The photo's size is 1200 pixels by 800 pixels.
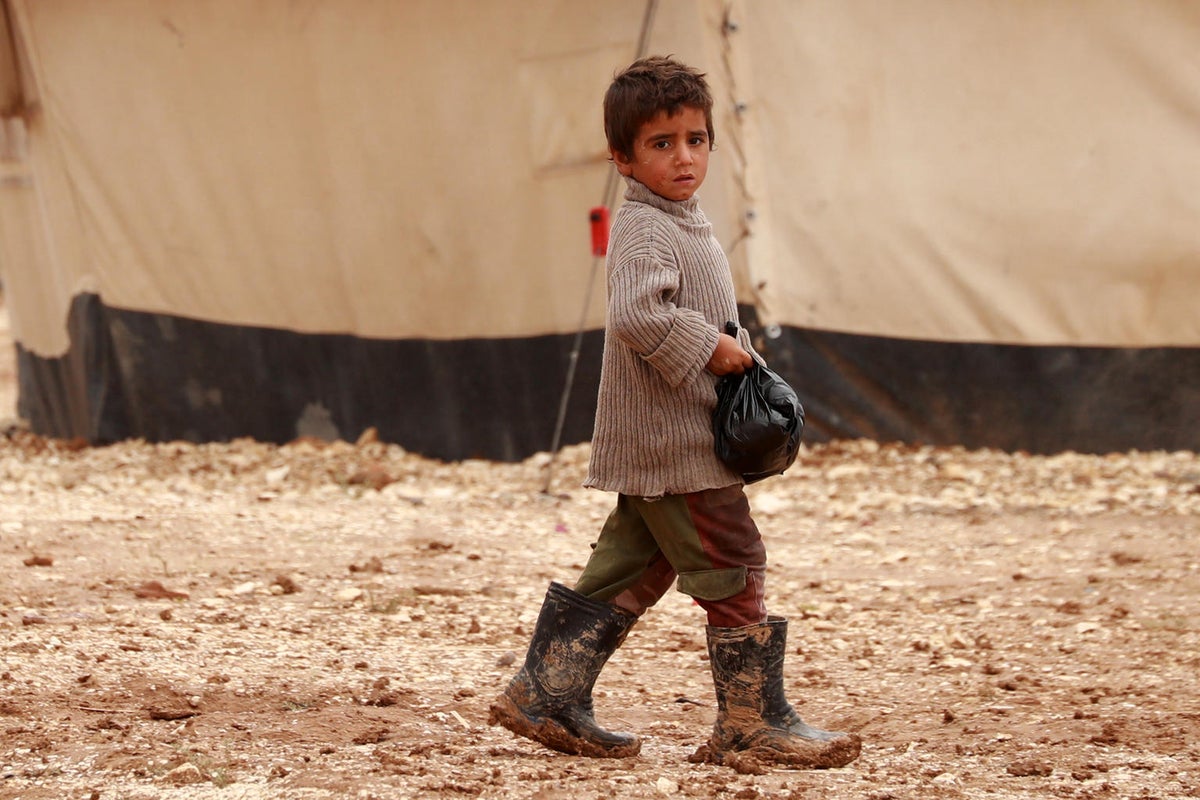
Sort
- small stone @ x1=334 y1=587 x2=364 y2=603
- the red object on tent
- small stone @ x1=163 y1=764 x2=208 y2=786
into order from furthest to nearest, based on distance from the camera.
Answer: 1. the red object on tent
2. small stone @ x1=334 y1=587 x2=364 y2=603
3. small stone @ x1=163 y1=764 x2=208 y2=786

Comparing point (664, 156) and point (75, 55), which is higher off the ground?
point (75, 55)

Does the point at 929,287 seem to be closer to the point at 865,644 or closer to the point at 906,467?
the point at 906,467

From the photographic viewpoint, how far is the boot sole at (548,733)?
114 inches

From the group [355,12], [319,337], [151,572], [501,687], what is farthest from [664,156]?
[319,337]

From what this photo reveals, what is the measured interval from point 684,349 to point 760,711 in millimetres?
738

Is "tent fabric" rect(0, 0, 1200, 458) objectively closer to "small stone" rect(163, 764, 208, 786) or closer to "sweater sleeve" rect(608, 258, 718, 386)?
"sweater sleeve" rect(608, 258, 718, 386)

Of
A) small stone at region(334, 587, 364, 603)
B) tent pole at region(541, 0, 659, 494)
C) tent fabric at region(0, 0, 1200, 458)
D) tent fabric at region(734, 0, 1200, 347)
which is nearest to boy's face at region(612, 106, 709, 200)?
small stone at region(334, 587, 364, 603)

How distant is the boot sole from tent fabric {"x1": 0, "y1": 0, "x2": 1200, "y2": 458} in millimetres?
3343

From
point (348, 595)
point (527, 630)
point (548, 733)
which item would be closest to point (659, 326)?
point (548, 733)

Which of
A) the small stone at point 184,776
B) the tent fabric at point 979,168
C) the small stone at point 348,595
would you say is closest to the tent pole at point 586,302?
the tent fabric at point 979,168

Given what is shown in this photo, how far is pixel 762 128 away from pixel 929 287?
39.1 inches

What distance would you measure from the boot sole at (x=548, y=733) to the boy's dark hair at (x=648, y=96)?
1.12 meters

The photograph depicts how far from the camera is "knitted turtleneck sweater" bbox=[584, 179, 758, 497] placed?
8.74ft

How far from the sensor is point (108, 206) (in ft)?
25.0
